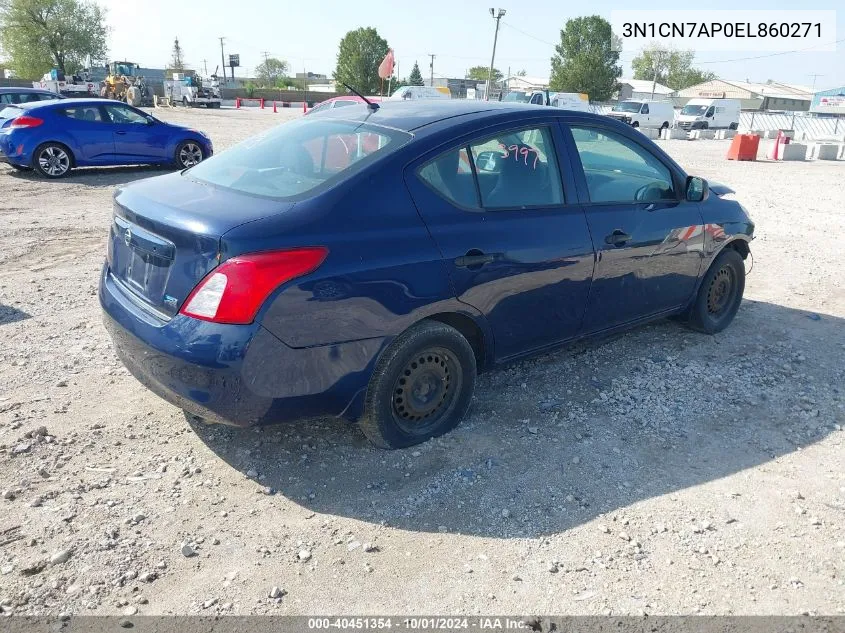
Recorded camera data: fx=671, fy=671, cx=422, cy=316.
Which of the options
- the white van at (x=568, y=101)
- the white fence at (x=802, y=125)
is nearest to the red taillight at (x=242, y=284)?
the white fence at (x=802, y=125)

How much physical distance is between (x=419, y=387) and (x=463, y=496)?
627 millimetres

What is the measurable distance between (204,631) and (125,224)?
2.00 metres

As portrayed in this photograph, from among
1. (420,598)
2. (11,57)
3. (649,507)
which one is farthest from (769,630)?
(11,57)

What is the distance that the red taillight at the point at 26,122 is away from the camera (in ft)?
39.4

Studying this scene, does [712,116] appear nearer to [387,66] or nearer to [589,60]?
[387,66]

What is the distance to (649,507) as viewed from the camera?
10.5 feet

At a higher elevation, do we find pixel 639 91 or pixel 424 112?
pixel 639 91

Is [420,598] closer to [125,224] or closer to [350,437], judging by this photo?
[350,437]

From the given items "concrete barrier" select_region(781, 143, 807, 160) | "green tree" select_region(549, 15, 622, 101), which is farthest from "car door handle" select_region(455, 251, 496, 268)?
"green tree" select_region(549, 15, 622, 101)

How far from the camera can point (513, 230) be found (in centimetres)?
367

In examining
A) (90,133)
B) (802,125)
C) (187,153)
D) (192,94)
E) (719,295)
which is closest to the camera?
(719,295)

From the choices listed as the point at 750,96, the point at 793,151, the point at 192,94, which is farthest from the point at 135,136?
the point at 750,96

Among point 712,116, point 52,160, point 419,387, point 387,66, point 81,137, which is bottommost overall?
point 419,387

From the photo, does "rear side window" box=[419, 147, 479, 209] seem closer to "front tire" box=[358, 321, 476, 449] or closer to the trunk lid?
"front tire" box=[358, 321, 476, 449]
